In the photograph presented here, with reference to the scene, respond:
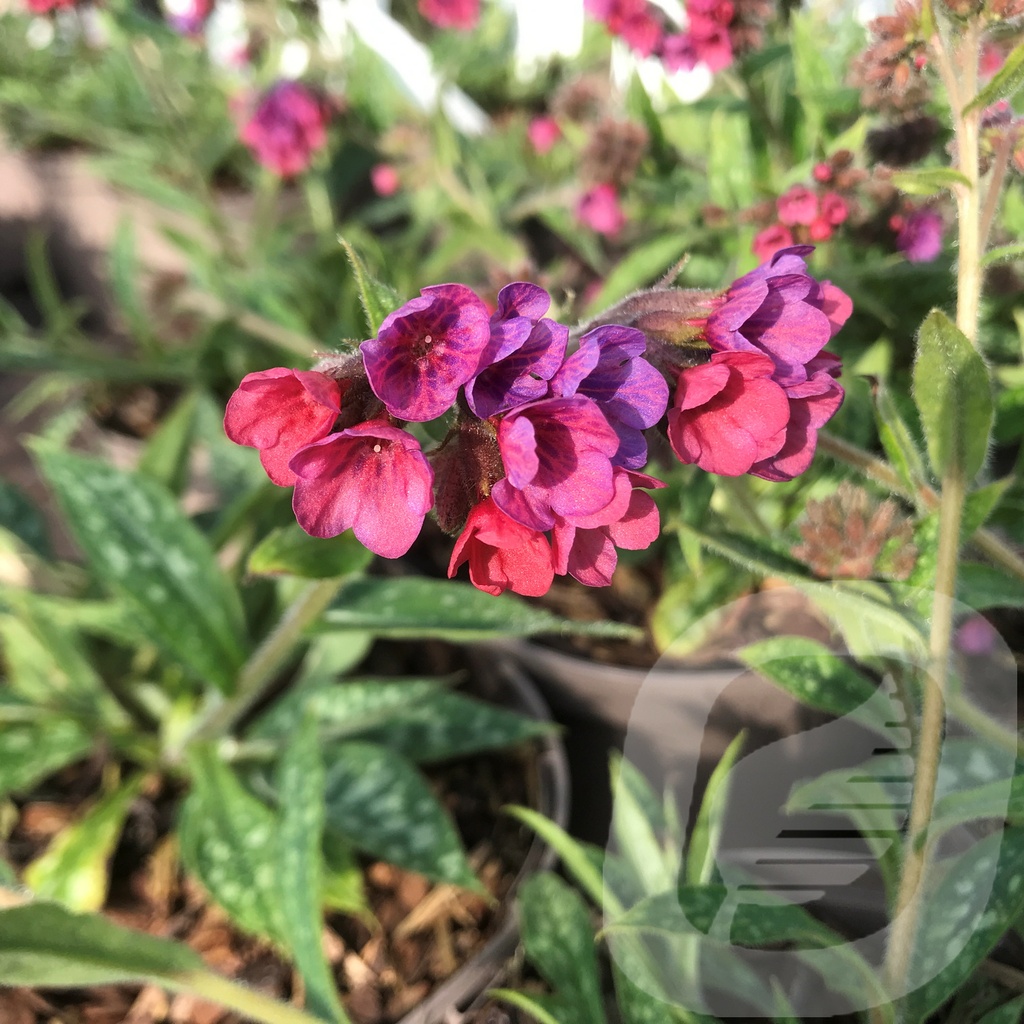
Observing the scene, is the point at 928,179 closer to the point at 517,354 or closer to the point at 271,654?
the point at 517,354

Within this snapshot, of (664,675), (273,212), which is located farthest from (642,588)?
(273,212)

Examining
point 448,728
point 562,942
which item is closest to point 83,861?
point 448,728

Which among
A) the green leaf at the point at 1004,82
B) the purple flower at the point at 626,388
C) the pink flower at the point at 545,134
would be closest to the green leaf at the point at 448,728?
the purple flower at the point at 626,388

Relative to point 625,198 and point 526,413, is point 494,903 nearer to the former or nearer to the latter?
point 526,413

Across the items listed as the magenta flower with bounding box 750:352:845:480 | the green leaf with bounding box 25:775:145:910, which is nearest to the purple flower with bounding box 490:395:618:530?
Answer: the magenta flower with bounding box 750:352:845:480

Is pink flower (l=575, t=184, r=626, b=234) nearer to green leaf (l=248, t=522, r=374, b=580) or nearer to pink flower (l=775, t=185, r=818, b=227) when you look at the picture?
pink flower (l=775, t=185, r=818, b=227)

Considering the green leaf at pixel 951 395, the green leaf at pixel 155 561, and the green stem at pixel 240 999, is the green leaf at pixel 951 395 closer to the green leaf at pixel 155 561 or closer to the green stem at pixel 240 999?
the green stem at pixel 240 999
